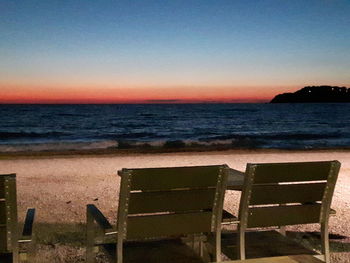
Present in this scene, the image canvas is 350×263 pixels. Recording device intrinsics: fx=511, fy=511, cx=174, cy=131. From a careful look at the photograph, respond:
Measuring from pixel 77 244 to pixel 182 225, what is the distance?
7.77ft

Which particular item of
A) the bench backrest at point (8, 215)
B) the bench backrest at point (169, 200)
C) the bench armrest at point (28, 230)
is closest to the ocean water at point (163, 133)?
the bench backrest at point (169, 200)

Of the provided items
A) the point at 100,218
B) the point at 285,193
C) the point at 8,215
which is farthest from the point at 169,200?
the point at 8,215

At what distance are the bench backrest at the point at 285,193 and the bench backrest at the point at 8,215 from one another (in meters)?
1.45

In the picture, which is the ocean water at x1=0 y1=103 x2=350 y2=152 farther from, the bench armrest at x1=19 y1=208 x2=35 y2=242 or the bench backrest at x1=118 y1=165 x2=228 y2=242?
the bench armrest at x1=19 y1=208 x2=35 y2=242

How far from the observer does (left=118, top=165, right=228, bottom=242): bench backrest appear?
310 centimetres

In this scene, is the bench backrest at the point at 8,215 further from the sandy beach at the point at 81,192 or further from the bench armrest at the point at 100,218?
the sandy beach at the point at 81,192

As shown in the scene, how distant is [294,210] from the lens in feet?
11.6

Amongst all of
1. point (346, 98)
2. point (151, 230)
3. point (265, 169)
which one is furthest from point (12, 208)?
point (346, 98)

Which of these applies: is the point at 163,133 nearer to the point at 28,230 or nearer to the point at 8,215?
the point at 28,230

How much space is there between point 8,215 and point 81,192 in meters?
5.44

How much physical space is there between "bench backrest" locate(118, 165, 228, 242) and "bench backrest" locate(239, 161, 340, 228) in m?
0.21

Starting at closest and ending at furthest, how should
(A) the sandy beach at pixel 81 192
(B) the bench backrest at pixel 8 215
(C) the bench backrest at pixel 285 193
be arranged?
(B) the bench backrest at pixel 8 215 < (C) the bench backrest at pixel 285 193 < (A) the sandy beach at pixel 81 192

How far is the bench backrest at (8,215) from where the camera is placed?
2.90 meters

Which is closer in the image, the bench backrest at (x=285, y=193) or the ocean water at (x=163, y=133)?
the bench backrest at (x=285, y=193)
